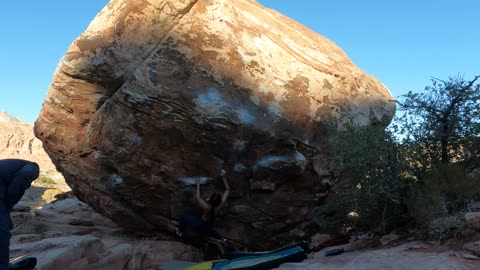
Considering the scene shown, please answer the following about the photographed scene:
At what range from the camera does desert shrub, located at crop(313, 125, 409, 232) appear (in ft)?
18.7

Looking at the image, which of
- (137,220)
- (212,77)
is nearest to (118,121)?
(212,77)

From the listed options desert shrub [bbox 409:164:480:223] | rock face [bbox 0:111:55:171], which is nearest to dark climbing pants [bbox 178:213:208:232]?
desert shrub [bbox 409:164:480:223]

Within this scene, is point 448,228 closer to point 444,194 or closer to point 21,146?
point 444,194

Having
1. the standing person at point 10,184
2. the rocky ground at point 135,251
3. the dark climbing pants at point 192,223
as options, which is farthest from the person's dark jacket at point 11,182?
the dark climbing pants at point 192,223

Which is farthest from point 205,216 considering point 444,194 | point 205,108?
point 444,194

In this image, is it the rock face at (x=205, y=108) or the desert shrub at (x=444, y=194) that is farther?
the rock face at (x=205, y=108)

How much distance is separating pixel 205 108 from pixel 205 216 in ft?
5.51

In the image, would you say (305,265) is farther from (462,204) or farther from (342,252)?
(462,204)

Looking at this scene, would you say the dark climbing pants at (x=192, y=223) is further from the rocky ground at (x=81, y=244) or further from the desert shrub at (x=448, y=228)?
the desert shrub at (x=448, y=228)

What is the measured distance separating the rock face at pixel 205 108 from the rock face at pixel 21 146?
1830 inches

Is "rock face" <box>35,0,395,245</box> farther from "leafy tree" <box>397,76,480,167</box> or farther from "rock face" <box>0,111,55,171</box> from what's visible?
"rock face" <box>0,111,55,171</box>

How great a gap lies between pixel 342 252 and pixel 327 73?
2809 mm

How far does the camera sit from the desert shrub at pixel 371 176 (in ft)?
18.7

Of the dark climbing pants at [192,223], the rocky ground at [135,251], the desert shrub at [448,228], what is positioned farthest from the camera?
the dark climbing pants at [192,223]
